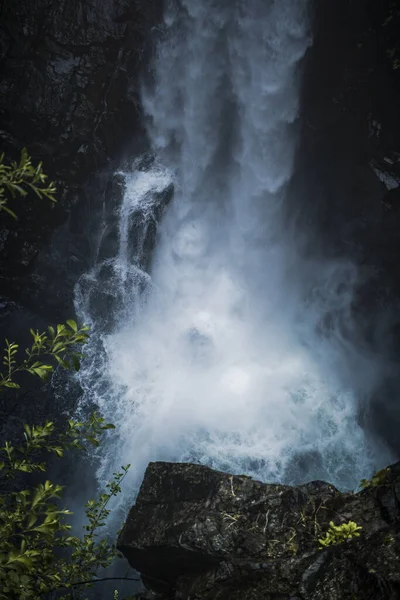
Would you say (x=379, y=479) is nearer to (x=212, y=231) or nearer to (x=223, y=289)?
(x=223, y=289)

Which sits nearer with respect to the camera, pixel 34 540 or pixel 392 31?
pixel 34 540

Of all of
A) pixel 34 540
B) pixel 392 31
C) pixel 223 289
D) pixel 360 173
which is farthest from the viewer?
pixel 223 289

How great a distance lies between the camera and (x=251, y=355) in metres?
14.6

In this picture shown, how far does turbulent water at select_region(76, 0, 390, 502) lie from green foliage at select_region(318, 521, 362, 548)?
799cm

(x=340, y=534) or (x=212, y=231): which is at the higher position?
(x=212, y=231)

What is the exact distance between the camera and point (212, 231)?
51.9 ft

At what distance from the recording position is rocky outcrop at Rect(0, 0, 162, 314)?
39.2ft

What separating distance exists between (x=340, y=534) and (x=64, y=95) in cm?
1372

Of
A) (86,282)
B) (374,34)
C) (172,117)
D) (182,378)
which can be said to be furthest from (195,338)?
(374,34)

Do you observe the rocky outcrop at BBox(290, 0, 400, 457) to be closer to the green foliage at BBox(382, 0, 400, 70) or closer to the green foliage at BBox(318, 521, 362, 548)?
the green foliage at BBox(382, 0, 400, 70)

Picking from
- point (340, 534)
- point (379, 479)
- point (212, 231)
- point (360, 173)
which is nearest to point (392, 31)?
point (360, 173)

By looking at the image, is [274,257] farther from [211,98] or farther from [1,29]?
[1,29]

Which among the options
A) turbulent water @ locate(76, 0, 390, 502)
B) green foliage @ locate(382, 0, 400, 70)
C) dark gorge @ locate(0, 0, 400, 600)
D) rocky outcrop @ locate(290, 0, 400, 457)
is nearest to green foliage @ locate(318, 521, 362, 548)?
dark gorge @ locate(0, 0, 400, 600)

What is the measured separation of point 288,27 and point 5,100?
9468 millimetres
